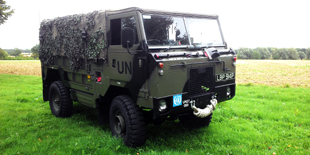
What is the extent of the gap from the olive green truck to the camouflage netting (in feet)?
0.08

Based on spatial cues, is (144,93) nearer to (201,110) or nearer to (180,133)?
(201,110)

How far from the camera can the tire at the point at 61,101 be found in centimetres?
728

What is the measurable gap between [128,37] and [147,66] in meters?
0.62

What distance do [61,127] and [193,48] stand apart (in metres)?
3.75

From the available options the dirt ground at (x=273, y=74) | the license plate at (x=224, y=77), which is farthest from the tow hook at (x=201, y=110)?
the dirt ground at (x=273, y=74)

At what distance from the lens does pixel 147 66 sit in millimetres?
4562

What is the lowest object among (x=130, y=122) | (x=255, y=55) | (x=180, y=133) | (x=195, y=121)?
(x=180, y=133)

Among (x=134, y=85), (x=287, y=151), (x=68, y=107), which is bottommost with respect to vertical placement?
(x=287, y=151)

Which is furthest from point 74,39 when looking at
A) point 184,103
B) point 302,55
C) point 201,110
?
point 302,55

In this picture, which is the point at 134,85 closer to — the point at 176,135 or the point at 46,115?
the point at 176,135

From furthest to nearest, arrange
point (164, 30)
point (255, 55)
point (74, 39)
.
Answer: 1. point (255, 55)
2. point (74, 39)
3. point (164, 30)

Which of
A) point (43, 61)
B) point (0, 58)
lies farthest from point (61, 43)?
point (0, 58)

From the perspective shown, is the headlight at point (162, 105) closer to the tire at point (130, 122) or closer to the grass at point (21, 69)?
the tire at point (130, 122)

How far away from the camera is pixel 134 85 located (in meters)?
4.93
